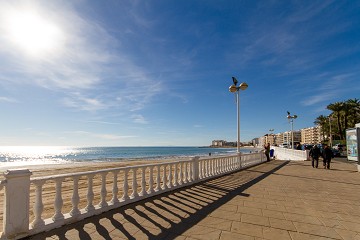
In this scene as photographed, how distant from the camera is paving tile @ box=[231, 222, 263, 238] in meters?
4.02

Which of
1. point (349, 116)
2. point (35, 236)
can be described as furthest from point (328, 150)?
point (349, 116)

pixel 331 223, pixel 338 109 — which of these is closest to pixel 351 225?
pixel 331 223

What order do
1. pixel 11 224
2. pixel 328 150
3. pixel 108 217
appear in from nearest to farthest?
pixel 11 224 < pixel 108 217 < pixel 328 150

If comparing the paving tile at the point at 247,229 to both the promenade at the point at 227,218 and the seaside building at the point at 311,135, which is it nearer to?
the promenade at the point at 227,218

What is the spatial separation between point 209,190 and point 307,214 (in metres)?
3.13

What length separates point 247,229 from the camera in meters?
4.21

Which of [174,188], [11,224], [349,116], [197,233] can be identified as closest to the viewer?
[11,224]

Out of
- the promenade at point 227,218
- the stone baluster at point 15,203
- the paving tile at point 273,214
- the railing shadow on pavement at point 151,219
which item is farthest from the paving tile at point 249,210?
the stone baluster at point 15,203

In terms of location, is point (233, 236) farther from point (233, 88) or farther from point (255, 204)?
point (233, 88)

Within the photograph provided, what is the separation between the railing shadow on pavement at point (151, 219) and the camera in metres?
3.96

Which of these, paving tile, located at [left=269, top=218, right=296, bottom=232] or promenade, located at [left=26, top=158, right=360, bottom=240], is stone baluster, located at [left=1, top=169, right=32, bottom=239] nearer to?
promenade, located at [left=26, top=158, right=360, bottom=240]

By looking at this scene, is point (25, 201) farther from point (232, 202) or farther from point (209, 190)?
point (209, 190)

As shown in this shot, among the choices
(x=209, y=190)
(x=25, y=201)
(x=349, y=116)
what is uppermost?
(x=349, y=116)

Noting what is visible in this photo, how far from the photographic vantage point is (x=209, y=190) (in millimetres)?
7637
